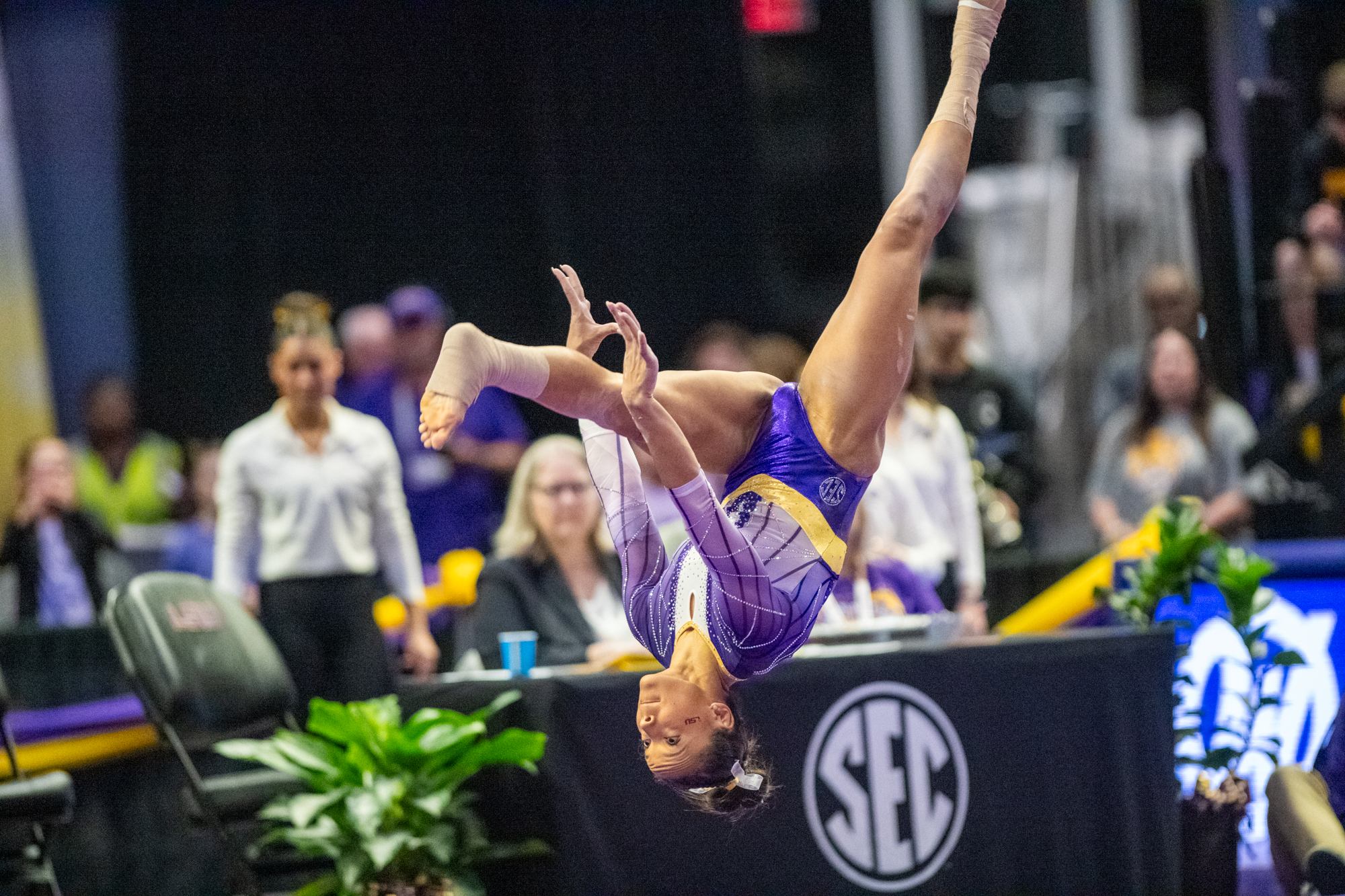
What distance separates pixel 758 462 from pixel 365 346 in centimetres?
413

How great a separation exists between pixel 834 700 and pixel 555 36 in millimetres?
5234

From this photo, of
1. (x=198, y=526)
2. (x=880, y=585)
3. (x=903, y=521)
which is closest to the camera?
(x=880, y=585)

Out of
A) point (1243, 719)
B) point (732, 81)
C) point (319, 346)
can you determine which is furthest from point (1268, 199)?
point (319, 346)

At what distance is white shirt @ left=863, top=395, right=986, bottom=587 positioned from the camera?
5.46 m

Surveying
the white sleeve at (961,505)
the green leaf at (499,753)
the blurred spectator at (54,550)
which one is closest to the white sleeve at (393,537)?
the green leaf at (499,753)

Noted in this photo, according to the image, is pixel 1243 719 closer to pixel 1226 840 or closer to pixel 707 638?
pixel 1226 840

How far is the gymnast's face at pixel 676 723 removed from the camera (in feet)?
11.1

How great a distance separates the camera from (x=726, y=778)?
346 centimetres

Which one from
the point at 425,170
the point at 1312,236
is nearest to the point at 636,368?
the point at 1312,236

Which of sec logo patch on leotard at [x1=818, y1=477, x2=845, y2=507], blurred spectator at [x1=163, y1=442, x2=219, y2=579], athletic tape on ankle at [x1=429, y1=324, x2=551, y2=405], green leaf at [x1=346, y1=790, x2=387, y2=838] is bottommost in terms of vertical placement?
green leaf at [x1=346, y1=790, x2=387, y2=838]

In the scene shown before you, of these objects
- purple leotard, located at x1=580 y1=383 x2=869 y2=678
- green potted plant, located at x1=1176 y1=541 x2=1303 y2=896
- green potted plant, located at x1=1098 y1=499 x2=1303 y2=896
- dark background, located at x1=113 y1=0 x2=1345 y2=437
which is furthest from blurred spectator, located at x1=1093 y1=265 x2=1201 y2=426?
purple leotard, located at x1=580 y1=383 x2=869 y2=678

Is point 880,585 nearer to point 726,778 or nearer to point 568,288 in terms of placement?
point 726,778

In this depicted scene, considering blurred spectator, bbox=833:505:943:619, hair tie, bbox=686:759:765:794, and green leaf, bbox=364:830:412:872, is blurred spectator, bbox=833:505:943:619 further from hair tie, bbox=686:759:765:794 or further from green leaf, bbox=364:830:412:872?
green leaf, bbox=364:830:412:872

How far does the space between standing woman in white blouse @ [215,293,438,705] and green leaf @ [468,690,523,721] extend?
1.02m
